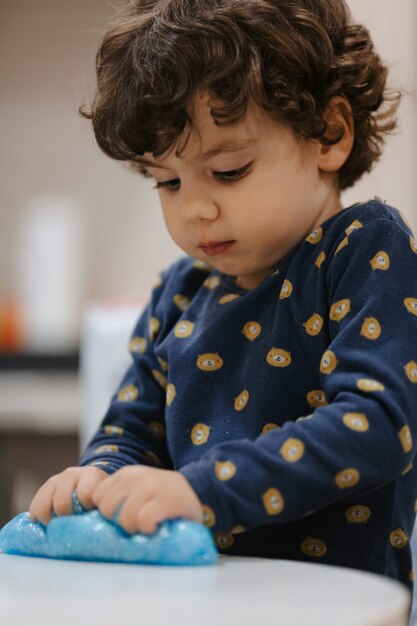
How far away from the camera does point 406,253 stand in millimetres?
793

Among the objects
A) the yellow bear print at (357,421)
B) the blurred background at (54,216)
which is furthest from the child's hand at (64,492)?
the blurred background at (54,216)

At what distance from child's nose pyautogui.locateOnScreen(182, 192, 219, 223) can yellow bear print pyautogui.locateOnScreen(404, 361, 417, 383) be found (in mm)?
229

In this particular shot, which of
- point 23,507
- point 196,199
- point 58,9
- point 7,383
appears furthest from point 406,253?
point 58,9

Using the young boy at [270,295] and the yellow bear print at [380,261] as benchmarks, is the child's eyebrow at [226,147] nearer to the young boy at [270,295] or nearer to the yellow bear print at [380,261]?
the young boy at [270,295]

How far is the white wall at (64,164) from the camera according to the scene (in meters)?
2.87

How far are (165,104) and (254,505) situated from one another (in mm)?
352

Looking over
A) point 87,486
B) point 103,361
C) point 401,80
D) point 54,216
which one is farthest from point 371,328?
point 54,216

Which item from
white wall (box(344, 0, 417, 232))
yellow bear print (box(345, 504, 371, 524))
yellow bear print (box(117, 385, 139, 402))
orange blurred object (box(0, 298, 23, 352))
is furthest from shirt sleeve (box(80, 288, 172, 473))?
orange blurred object (box(0, 298, 23, 352))

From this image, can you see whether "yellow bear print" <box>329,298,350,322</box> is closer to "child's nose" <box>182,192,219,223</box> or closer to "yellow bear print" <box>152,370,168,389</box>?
"child's nose" <box>182,192,219,223</box>

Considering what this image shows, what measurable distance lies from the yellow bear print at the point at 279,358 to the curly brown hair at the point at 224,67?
0.20 metres

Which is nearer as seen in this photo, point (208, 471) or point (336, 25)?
point (208, 471)

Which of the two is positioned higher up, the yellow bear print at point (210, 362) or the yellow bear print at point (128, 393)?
the yellow bear print at point (210, 362)

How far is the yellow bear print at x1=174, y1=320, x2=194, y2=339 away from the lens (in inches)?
38.2

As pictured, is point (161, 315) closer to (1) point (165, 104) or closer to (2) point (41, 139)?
(1) point (165, 104)
